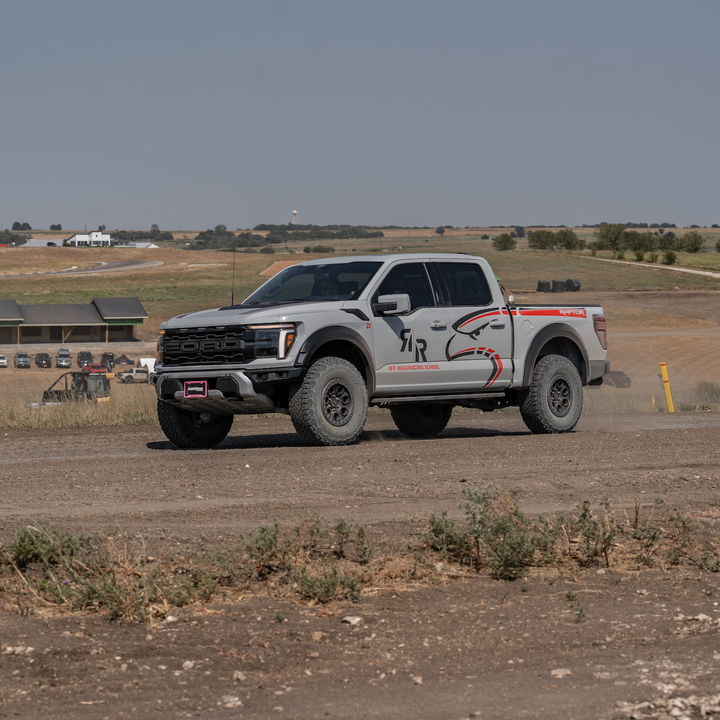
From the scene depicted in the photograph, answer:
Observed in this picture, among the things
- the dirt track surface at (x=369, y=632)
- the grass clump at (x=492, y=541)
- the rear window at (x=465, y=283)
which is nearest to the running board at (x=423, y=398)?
the rear window at (x=465, y=283)

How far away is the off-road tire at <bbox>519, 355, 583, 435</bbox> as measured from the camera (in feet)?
40.5

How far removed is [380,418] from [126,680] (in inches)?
458

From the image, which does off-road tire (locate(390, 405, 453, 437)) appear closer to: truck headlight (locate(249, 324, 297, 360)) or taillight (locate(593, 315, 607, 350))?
taillight (locate(593, 315, 607, 350))

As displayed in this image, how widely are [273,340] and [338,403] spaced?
1004 millimetres

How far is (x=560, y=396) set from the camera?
1269 cm

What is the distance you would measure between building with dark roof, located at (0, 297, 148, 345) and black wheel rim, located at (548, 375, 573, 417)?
68398 millimetres

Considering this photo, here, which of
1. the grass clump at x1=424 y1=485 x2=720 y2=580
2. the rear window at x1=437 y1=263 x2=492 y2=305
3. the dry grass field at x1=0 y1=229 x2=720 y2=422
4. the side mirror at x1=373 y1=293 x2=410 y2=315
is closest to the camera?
the grass clump at x1=424 y1=485 x2=720 y2=580

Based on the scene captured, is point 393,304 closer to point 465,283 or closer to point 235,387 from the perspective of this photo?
point 465,283

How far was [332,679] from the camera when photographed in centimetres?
429

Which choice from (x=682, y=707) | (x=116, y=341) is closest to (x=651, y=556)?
(x=682, y=707)

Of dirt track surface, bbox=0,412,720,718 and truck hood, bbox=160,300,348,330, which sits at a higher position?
truck hood, bbox=160,300,348,330

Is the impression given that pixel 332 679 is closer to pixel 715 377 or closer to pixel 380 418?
pixel 380 418

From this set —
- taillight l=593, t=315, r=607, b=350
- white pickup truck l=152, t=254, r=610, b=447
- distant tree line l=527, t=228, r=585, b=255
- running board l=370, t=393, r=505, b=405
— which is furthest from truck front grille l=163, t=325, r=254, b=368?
distant tree line l=527, t=228, r=585, b=255

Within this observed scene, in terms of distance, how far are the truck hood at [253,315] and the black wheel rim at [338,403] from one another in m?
0.81
